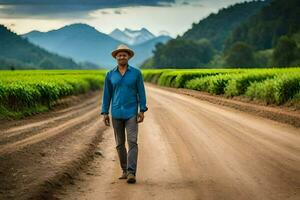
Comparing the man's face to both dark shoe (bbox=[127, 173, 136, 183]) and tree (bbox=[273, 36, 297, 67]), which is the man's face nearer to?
dark shoe (bbox=[127, 173, 136, 183])

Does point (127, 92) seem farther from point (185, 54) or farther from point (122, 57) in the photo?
point (185, 54)

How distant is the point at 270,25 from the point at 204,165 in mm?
155225

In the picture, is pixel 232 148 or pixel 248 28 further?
pixel 248 28

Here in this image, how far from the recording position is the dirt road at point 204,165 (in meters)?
7.16

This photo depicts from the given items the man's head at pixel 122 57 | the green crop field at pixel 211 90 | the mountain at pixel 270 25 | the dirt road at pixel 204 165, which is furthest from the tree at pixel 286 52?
the man's head at pixel 122 57

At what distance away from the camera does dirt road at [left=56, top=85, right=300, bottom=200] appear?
7160mm

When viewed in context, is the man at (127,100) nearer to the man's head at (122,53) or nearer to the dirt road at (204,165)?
the man's head at (122,53)

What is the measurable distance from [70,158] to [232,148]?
11.7 ft

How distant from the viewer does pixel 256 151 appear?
34.7 feet

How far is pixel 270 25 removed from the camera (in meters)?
158

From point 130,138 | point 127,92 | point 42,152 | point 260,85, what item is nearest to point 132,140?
point 130,138

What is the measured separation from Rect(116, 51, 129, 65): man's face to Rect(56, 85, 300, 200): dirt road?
6.28ft

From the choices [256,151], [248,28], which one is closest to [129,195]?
[256,151]

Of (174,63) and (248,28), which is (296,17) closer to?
(248,28)
